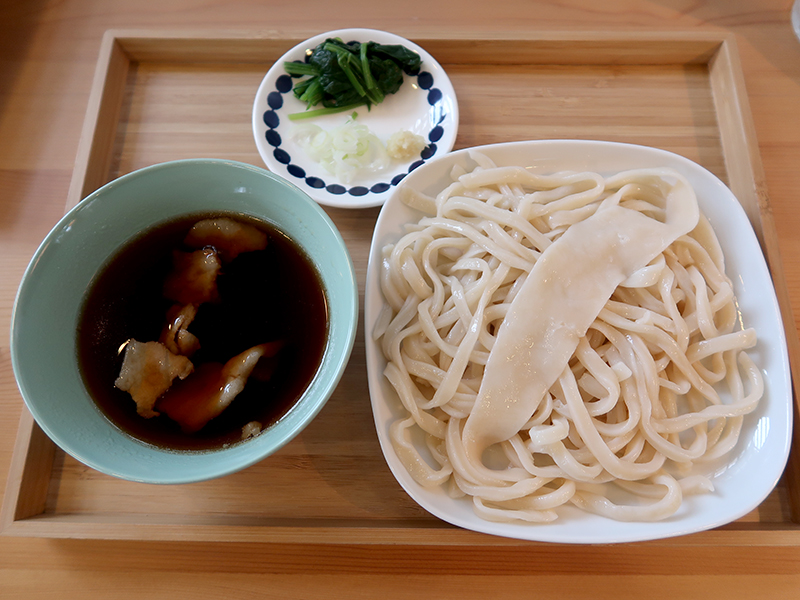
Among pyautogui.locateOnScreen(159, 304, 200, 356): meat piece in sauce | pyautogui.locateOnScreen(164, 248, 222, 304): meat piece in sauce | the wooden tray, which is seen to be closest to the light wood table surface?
the wooden tray

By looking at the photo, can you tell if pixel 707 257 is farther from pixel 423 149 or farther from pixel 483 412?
pixel 423 149

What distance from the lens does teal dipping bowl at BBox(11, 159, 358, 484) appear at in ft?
3.66

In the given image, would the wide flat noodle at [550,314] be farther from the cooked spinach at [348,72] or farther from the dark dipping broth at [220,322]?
the cooked spinach at [348,72]

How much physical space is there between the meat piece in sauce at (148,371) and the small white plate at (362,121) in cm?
76

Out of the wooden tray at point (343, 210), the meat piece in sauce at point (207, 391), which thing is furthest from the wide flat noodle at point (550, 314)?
the meat piece in sauce at point (207, 391)

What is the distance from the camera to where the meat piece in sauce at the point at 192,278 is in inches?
57.9

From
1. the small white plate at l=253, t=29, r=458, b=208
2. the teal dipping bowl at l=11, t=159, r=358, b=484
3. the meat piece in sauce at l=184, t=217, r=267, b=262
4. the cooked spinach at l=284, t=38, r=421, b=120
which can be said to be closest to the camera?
the teal dipping bowl at l=11, t=159, r=358, b=484

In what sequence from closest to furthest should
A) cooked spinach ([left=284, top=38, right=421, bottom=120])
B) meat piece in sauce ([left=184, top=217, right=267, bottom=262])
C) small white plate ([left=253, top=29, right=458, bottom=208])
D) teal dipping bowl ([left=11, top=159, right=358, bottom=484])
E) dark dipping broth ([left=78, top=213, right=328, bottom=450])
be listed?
teal dipping bowl ([left=11, top=159, right=358, bottom=484]) → dark dipping broth ([left=78, top=213, right=328, bottom=450]) → meat piece in sauce ([left=184, top=217, right=267, bottom=262]) → small white plate ([left=253, top=29, right=458, bottom=208]) → cooked spinach ([left=284, top=38, right=421, bottom=120])

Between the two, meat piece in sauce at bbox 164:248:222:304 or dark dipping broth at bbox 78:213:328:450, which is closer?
dark dipping broth at bbox 78:213:328:450

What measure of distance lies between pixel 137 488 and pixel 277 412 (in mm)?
582

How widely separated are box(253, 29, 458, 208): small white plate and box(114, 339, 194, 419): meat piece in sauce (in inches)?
29.9

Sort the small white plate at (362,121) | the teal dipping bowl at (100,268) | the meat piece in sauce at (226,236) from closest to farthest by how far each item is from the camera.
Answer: the teal dipping bowl at (100,268) < the meat piece in sauce at (226,236) < the small white plate at (362,121)

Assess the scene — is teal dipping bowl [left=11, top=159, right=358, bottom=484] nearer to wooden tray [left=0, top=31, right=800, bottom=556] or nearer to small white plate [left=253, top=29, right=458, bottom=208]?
wooden tray [left=0, top=31, right=800, bottom=556]

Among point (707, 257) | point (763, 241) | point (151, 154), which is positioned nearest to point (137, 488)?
point (151, 154)
